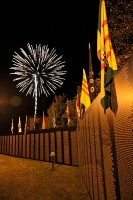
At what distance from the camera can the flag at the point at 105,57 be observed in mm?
2975

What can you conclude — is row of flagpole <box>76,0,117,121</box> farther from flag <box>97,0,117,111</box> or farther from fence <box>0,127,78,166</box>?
fence <box>0,127,78,166</box>

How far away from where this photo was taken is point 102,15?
3.79 metres

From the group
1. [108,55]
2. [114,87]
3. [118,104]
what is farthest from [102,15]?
[118,104]

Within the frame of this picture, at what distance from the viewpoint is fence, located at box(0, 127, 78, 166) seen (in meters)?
16.5

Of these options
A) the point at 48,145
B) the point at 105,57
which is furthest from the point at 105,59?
the point at 48,145

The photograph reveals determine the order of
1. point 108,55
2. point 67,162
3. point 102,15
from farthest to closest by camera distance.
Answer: point 67,162 → point 102,15 → point 108,55

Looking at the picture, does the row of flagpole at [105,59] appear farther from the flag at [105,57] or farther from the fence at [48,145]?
the fence at [48,145]

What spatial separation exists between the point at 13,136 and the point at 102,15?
29.7 meters

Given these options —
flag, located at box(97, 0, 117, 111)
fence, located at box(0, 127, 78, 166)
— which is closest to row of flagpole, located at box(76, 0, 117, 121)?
flag, located at box(97, 0, 117, 111)

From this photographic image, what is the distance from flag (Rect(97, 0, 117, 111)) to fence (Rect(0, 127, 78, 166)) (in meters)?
12.9

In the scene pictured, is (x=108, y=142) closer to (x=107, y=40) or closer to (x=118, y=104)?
(x=118, y=104)

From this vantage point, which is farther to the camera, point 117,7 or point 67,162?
point 67,162

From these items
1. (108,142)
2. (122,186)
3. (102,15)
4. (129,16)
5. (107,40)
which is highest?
(129,16)

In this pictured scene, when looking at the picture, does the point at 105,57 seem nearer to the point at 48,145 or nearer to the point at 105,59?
the point at 105,59
